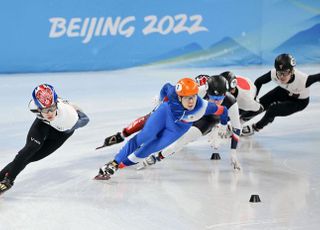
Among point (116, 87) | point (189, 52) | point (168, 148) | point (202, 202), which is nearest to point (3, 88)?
point (116, 87)

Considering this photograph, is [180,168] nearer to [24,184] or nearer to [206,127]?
[206,127]

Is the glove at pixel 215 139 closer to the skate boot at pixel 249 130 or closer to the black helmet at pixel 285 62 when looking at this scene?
the skate boot at pixel 249 130

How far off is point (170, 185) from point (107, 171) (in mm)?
543

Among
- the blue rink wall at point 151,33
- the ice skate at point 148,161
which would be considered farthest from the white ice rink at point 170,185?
the blue rink wall at point 151,33

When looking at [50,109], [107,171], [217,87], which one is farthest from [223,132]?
[50,109]

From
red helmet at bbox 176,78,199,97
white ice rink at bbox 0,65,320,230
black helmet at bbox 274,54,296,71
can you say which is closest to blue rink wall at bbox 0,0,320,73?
white ice rink at bbox 0,65,320,230

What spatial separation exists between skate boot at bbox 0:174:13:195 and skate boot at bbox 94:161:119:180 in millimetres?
892

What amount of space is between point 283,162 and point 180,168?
96 centimetres

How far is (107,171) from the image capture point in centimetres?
584

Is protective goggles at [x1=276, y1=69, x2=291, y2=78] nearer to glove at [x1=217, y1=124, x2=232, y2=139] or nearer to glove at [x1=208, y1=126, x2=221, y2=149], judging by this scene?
glove at [x1=217, y1=124, x2=232, y2=139]

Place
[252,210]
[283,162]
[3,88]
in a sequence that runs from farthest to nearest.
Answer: [3,88] < [283,162] < [252,210]

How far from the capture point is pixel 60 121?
5.38m

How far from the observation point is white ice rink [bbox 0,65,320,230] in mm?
4609

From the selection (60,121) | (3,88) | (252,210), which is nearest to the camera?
(252,210)
